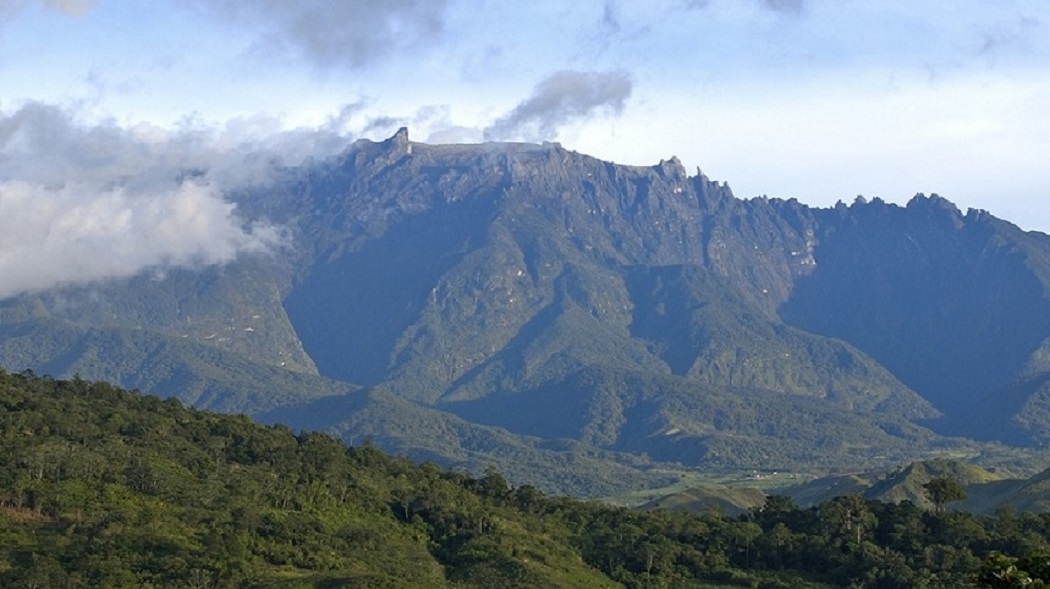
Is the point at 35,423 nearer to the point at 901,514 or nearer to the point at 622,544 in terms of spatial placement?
the point at 622,544

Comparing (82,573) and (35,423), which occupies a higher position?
(35,423)

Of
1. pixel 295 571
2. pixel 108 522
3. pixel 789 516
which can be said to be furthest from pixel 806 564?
pixel 108 522

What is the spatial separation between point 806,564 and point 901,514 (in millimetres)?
10964

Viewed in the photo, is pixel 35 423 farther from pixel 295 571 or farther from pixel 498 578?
pixel 498 578

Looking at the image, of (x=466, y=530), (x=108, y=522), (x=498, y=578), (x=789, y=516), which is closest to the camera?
(x=108, y=522)

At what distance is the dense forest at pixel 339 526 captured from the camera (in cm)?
10394

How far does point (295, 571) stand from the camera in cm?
10794

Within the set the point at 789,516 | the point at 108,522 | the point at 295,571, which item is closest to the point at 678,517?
the point at 789,516

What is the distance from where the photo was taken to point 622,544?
5039 inches

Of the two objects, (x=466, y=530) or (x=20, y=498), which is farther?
(x=466, y=530)

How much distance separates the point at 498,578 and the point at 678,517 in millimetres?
30875

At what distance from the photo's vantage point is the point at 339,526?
400 feet

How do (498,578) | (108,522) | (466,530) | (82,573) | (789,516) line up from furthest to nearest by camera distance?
(789,516), (466,530), (498,578), (108,522), (82,573)

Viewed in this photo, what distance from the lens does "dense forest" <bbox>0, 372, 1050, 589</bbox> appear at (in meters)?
104
